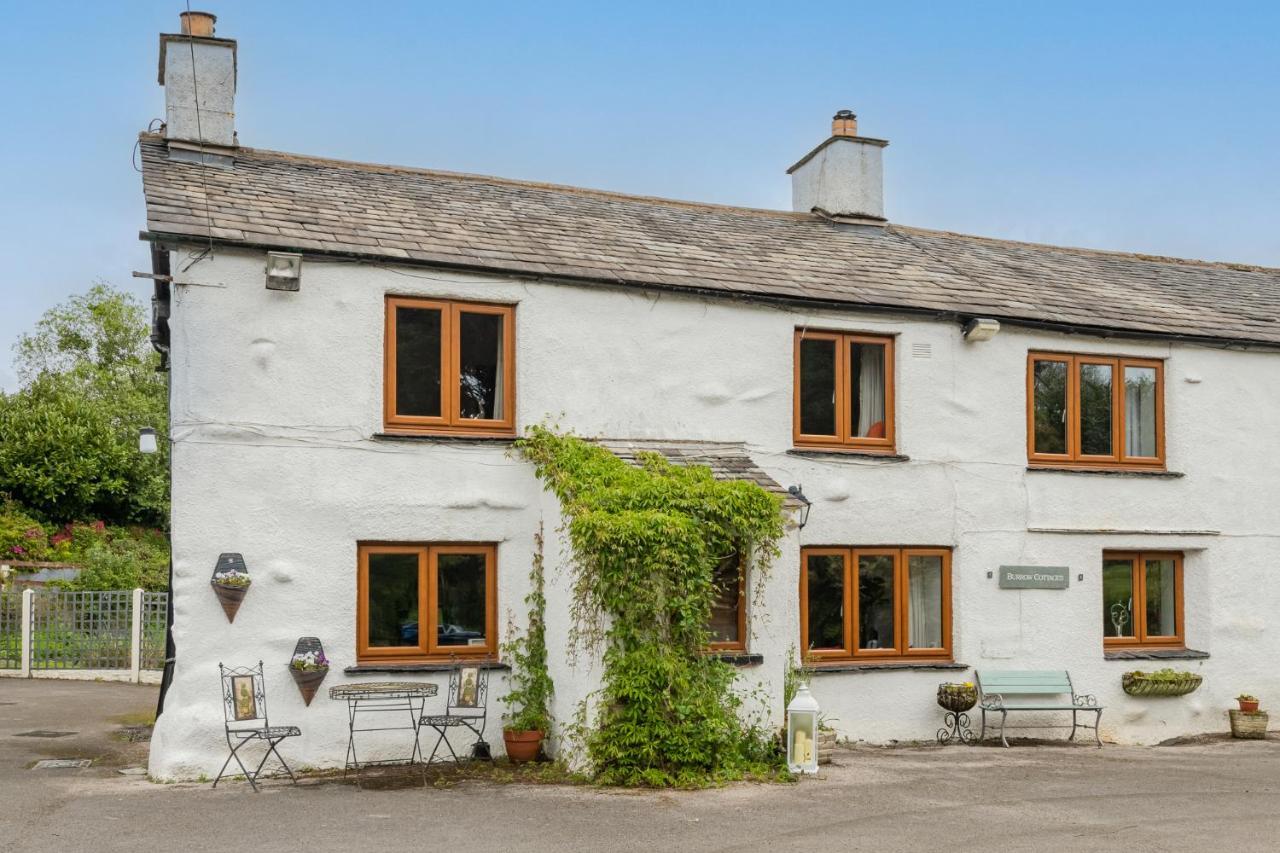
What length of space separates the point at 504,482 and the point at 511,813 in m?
4.00

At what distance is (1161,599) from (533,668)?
27.1ft

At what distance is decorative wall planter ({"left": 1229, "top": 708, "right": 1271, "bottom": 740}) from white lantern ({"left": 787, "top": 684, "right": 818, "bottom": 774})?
263 inches

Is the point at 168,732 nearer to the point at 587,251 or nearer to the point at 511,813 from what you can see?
the point at 511,813

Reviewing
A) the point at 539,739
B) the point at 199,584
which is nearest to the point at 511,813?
the point at 539,739

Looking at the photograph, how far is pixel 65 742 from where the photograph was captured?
14.7 metres

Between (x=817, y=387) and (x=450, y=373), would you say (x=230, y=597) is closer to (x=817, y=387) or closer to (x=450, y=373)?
(x=450, y=373)

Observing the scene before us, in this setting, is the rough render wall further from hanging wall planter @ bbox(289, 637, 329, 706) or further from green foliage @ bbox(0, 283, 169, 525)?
green foliage @ bbox(0, 283, 169, 525)

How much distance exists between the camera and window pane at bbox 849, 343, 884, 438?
15227 millimetres

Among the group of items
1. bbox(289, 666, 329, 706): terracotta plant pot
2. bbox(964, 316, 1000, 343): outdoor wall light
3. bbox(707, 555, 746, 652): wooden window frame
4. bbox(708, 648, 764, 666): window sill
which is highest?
bbox(964, 316, 1000, 343): outdoor wall light

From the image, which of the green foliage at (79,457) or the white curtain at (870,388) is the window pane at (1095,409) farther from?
the green foliage at (79,457)

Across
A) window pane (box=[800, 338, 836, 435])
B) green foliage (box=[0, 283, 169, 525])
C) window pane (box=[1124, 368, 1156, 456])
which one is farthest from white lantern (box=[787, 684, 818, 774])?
green foliage (box=[0, 283, 169, 525])

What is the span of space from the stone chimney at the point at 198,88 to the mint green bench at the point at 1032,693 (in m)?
10.9

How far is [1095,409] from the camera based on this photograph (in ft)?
52.5

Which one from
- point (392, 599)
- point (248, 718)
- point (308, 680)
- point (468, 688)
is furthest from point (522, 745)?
point (248, 718)
